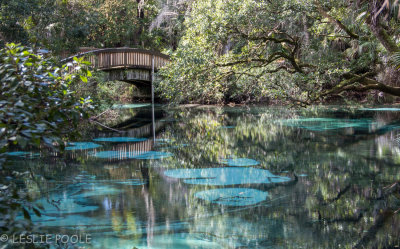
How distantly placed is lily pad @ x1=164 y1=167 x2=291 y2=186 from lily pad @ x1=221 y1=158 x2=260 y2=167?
340 millimetres

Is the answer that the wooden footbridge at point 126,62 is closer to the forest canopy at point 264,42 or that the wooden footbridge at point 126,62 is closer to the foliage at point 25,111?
the forest canopy at point 264,42

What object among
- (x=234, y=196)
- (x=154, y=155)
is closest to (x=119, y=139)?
(x=154, y=155)

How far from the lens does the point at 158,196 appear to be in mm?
6141

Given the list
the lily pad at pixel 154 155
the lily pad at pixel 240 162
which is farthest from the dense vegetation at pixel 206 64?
the lily pad at pixel 240 162

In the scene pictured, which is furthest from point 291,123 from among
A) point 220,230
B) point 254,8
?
point 220,230

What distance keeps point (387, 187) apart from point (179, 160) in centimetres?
406

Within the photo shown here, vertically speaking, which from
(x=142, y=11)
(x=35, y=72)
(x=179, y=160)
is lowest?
(x=179, y=160)

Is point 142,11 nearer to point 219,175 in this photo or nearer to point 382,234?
point 219,175

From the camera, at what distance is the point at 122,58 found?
18.0 meters

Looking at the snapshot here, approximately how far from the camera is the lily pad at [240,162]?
8331mm

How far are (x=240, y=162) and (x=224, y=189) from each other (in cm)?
205

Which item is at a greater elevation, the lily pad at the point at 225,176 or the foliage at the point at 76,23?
the foliage at the point at 76,23

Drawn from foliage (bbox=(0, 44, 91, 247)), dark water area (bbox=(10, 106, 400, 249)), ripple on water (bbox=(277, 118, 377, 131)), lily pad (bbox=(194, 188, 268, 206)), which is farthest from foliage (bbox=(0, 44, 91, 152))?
ripple on water (bbox=(277, 118, 377, 131))

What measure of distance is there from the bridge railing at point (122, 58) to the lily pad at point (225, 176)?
8.62 m
